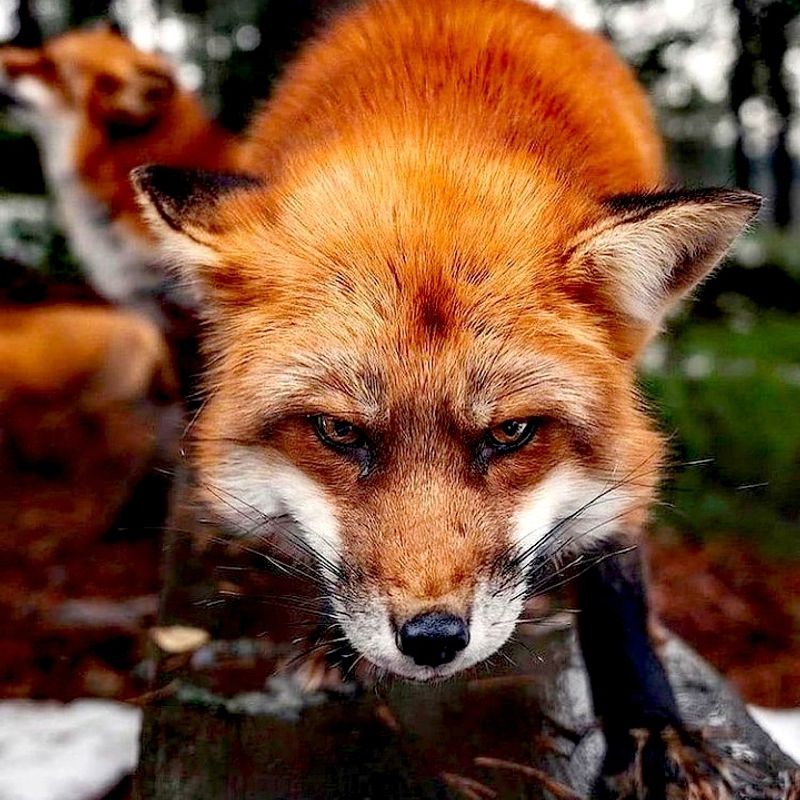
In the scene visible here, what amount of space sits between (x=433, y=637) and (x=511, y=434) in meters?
0.51

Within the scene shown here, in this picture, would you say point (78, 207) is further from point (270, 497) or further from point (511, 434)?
point (511, 434)

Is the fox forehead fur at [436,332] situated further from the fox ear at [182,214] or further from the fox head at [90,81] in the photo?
the fox head at [90,81]

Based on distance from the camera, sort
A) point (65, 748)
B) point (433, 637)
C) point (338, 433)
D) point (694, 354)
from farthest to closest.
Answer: point (694, 354), point (65, 748), point (338, 433), point (433, 637)

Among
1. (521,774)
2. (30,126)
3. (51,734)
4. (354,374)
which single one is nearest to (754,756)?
(521,774)

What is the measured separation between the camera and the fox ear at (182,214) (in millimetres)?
2365

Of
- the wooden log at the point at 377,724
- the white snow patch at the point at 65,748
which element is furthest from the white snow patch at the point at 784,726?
the white snow patch at the point at 65,748

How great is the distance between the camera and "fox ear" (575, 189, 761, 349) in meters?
2.18

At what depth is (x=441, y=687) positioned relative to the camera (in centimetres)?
289

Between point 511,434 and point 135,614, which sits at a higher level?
point 511,434

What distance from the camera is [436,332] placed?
7.04ft

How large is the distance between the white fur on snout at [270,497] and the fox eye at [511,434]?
1.30 ft

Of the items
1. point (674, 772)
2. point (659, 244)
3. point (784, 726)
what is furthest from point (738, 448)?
point (659, 244)

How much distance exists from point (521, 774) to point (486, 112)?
1756 millimetres

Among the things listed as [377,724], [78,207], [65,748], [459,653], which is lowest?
[65,748]
